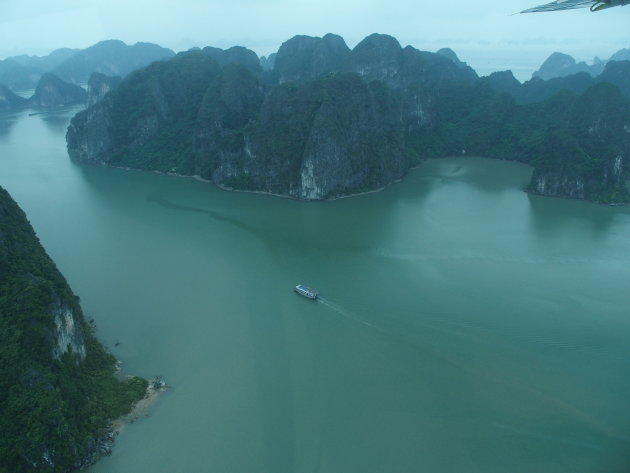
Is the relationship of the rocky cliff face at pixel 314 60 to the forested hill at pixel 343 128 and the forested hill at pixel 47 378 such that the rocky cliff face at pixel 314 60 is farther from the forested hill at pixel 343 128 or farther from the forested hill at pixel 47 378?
the forested hill at pixel 47 378

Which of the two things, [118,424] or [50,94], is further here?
[50,94]

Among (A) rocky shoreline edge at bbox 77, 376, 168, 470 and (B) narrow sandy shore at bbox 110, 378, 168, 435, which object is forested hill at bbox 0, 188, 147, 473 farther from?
(B) narrow sandy shore at bbox 110, 378, 168, 435

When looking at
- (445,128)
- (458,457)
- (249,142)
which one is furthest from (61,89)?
(458,457)

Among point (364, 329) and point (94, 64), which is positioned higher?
point (94, 64)

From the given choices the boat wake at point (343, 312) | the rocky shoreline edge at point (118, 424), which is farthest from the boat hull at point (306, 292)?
the rocky shoreline edge at point (118, 424)

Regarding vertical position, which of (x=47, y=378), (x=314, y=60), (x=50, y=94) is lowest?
(x=47, y=378)

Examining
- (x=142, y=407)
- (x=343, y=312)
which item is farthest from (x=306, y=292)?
(x=142, y=407)

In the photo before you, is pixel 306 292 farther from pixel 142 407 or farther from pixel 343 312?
pixel 142 407

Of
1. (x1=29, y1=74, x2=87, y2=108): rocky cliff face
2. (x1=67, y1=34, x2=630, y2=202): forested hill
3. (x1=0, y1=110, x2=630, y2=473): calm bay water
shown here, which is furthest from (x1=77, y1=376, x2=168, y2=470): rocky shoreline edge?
(x1=29, y1=74, x2=87, y2=108): rocky cliff face
